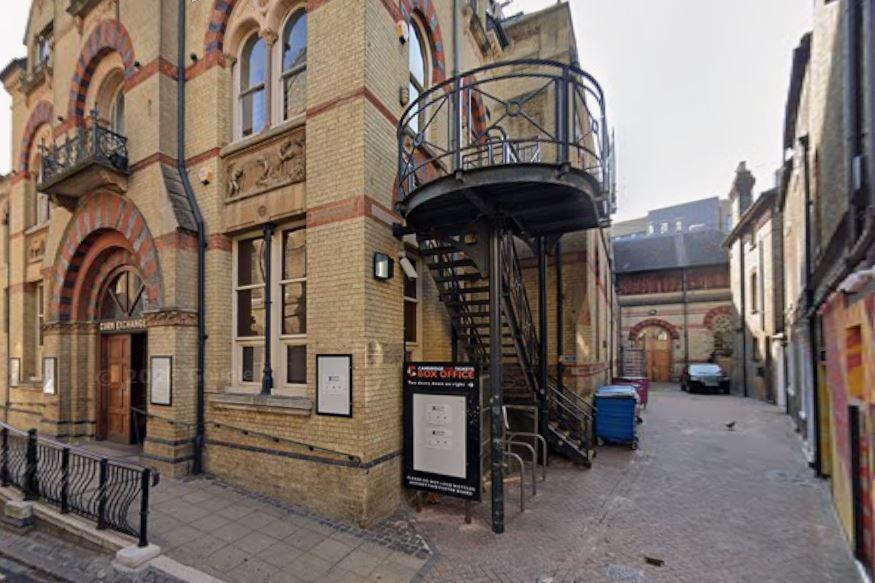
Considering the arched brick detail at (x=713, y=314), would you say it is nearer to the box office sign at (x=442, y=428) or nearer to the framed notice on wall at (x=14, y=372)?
the box office sign at (x=442, y=428)

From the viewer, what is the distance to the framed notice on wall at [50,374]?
9.44 metres

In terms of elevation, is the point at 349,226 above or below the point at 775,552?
above

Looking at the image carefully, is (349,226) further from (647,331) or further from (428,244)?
(647,331)

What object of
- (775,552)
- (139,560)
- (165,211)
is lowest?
(775,552)

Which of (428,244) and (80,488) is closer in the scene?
(80,488)

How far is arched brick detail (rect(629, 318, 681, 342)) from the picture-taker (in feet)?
90.5

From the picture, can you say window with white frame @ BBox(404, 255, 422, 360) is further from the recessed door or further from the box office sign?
the recessed door

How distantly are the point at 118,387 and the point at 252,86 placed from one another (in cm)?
711

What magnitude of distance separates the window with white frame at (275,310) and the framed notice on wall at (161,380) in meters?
1.08

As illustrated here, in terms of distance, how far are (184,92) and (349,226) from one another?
5.20 meters

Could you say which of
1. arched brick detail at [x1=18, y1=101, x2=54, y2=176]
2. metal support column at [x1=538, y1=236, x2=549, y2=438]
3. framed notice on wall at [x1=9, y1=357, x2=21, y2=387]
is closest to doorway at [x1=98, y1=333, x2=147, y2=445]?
framed notice on wall at [x1=9, y1=357, x2=21, y2=387]

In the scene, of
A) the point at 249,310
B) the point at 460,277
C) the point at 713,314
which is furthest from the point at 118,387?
the point at 713,314

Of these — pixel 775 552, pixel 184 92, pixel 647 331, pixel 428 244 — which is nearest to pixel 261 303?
pixel 428 244

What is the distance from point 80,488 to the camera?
628 centimetres
